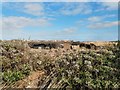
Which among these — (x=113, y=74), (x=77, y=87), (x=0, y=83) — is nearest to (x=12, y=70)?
(x=0, y=83)

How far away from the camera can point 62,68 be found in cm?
696

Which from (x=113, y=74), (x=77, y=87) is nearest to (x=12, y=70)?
(x=77, y=87)

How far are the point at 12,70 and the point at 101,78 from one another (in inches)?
91.3

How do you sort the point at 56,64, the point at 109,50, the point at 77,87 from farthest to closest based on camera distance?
the point at 109,50 < the point at 56,64 < the point at 77,87

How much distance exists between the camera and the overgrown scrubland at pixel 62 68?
6.41 metres

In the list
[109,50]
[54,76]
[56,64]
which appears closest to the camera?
[54,76]

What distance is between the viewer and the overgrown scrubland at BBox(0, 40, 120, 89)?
21.0 ft

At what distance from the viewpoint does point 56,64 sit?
7.23 m

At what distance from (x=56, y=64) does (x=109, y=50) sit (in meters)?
1.71

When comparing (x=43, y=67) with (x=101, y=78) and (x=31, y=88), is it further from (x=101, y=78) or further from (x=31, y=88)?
(x=101, y=78)

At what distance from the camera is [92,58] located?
719 cm

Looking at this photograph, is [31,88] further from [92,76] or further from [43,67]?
[92,76]

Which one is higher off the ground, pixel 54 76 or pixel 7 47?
pixel 7 47

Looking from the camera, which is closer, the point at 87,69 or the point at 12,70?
the point at 87,69
